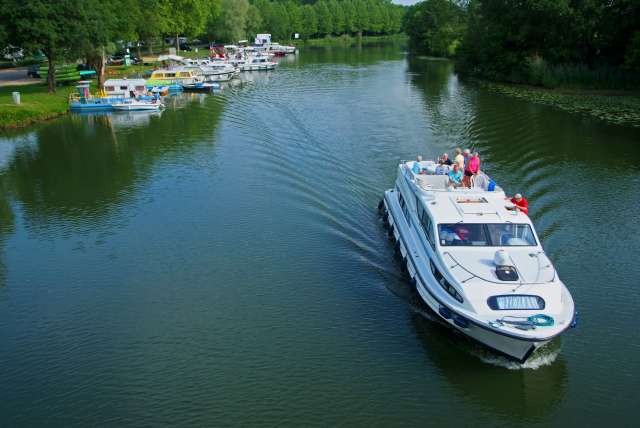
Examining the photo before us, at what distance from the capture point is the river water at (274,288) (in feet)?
45.2

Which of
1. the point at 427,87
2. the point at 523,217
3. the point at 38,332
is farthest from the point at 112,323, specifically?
the point at 427,87

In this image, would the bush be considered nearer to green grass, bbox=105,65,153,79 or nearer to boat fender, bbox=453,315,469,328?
green grass, bbox=105,65,153,79

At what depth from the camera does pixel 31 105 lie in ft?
149

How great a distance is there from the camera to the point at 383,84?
64.4 m

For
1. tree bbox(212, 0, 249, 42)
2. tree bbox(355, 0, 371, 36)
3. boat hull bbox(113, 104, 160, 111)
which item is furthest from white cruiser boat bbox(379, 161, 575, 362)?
tree bbox(355, 0, 371, 36)

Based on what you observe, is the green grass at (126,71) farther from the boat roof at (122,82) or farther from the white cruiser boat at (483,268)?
the white cruiser boat at (483,268)

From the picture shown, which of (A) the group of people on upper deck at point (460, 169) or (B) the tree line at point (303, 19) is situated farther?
(B) the tree line at point (303, 19)

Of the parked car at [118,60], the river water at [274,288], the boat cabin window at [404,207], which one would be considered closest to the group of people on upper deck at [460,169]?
the boat cabin window at [404,207]

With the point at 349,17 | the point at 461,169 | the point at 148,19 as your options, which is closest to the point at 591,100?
the point at 461,169

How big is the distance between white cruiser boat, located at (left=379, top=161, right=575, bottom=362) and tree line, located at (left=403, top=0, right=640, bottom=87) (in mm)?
42859

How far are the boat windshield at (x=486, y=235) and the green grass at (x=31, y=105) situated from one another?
3771cm

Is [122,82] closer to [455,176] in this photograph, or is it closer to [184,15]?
[184,15]

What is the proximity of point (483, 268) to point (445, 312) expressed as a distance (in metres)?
1.72

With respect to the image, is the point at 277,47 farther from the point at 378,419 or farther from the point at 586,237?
the point at 378,419
